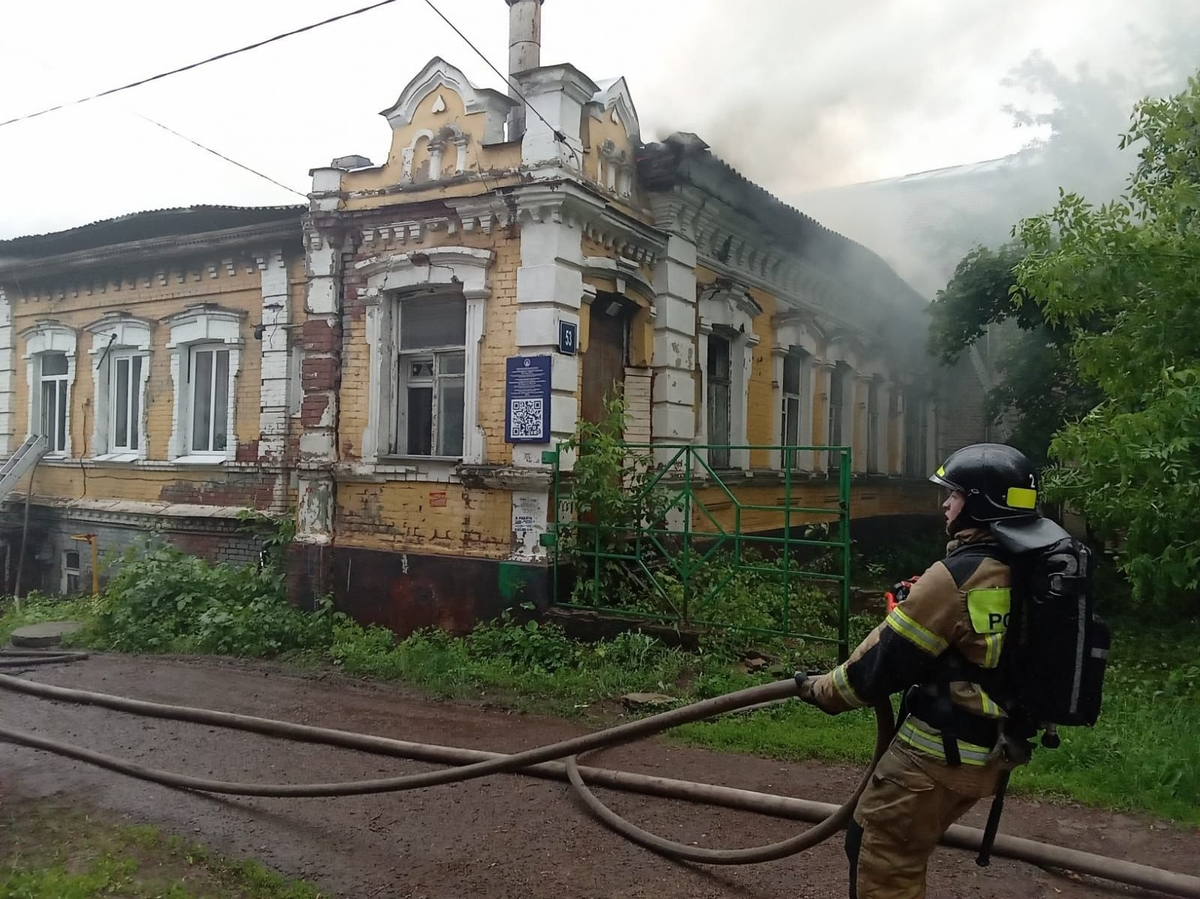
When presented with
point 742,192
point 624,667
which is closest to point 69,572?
point 624,667

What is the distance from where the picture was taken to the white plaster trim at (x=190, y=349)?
1035 centimetres

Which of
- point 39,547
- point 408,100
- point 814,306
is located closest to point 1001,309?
point 814,306

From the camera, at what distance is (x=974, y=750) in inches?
106

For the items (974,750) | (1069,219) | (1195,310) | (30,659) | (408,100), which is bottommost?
(30,659)

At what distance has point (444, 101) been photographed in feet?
28.2

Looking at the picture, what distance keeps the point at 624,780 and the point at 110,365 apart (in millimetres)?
9937

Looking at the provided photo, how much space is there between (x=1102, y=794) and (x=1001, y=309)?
9.29 m

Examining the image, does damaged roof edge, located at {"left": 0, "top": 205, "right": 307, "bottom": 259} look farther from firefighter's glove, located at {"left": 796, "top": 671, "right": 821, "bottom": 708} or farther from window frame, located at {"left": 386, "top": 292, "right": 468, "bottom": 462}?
firefighter's glove, located at {"left": 796, "top": 671, "right": 821, "bottom": 708}

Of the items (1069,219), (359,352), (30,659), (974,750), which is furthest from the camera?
(359,352)

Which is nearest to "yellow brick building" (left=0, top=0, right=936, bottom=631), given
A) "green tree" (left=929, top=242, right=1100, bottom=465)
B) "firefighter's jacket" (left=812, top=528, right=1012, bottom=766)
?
"green tree" (left=929, top=242, right=1100, bottom=465)

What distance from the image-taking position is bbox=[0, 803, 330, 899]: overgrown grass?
3721mm

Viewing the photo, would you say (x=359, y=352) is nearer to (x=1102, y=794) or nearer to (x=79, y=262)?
(x=79, y=262)

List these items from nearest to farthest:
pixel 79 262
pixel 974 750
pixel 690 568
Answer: pixel 974 750, pixel 690 568, pixel 79 262

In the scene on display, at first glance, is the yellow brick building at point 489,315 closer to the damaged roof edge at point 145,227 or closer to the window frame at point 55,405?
the damaged roof edge at point 145,227
